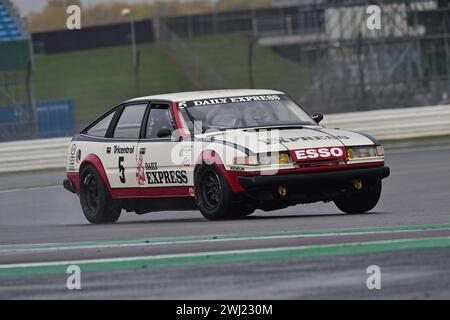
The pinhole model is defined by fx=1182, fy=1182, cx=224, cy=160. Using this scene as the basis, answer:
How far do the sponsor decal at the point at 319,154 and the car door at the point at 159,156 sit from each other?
1.17 metres

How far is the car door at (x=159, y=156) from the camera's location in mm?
11438

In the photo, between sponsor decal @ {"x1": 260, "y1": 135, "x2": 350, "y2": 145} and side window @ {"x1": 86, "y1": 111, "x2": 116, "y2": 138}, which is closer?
sponsor decal @ {"x1": 260, "y1": 135, "x2": 350, "y2": 145}

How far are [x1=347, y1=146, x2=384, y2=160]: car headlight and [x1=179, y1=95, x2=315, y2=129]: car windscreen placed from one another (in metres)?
0.94

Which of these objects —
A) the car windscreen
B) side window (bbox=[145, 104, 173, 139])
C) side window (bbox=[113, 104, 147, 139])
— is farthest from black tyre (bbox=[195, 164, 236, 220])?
side window (bbox=[113, 104, 147, 139])

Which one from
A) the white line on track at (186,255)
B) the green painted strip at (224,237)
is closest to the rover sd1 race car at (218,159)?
the green painted strip at (224,237)

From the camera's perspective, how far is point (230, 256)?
737 cm

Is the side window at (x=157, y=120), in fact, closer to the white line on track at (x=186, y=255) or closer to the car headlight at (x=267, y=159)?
the car headlight at (x=267, y=159)

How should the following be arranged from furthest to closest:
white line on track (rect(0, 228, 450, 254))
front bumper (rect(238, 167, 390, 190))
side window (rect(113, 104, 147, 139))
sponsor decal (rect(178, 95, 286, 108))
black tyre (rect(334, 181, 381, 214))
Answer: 1. side window (rect(113, 104, 147, 139))
2. sponsor decal (rect(178, 95, 286, 108))
3. black tyre (rect(334, 181, 381, 214))
4. front bumper (rect(238, 167, 390, 190))
5. white line on track (rect(0, 228, 450, 254))

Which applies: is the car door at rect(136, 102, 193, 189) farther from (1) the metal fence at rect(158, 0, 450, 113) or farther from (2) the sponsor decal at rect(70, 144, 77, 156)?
(1) the metal fence at rect(158, 0, 450, 113)

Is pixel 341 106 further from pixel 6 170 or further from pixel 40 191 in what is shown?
pixel 40 191

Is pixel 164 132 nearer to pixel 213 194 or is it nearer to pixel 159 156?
pixel 159 156

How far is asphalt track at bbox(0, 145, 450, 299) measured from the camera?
604 cm

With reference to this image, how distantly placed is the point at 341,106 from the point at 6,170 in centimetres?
950
